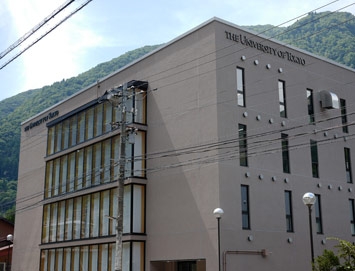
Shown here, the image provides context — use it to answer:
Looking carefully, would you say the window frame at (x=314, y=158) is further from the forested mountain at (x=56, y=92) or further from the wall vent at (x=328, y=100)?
the forested mountain at (x=56, y=92)

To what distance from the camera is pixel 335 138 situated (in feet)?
101

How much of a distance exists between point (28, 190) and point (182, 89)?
19.8 m

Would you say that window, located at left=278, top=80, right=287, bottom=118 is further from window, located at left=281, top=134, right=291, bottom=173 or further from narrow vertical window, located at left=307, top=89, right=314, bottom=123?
narrow vertical window, located at left=307, top=89, right=314, bottom=123

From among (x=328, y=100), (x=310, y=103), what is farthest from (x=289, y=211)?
(x=328, y=100)

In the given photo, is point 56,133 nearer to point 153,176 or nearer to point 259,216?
point 153,176

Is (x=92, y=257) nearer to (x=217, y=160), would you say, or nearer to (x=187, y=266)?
(x=187, y=266)


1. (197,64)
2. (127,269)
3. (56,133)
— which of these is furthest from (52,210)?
(197,64)

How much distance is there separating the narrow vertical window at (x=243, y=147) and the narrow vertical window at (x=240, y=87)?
53.5 inches

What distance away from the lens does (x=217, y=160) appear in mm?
25672

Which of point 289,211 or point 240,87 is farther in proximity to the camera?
point 289,211

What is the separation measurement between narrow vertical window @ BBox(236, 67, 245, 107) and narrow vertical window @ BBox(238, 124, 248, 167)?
136 cm

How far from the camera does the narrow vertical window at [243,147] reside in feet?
87.7

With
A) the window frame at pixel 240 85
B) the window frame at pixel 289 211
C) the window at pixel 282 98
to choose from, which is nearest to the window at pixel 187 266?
the window frame at pixel 289 211

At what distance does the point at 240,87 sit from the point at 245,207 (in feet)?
21.0
